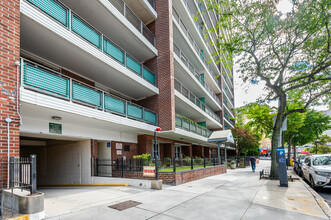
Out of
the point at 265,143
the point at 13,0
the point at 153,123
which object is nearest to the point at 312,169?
the point at 153,123

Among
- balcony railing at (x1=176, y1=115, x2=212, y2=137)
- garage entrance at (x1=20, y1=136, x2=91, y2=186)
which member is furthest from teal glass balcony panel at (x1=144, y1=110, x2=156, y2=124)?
garage entrance at (x1=20, y1=136, x2=91, y2=186)

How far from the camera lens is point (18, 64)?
6395mm

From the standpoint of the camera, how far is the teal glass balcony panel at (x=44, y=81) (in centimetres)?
695

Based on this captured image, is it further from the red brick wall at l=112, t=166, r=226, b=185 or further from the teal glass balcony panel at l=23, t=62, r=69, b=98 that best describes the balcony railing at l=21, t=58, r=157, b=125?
the red brick wall at l=112, t=166, r=226, b=185

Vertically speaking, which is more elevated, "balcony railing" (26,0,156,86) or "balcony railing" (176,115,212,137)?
"balcony railing" (26,0,156,86)

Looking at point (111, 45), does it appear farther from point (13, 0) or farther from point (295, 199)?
point (295, 199)

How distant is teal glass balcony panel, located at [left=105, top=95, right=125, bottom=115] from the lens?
1070 centimetres

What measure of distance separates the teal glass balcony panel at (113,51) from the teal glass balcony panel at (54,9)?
7.89ft

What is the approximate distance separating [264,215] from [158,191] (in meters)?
4.67

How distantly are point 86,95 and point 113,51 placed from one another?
3.31m

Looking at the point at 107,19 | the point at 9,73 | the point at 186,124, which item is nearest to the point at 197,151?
the point at 186,124

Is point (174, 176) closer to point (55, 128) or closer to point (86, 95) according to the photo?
point (86, 95)

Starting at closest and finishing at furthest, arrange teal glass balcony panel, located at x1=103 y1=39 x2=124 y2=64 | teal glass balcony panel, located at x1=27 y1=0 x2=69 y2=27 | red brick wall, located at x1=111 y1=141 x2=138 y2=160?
teal glass balcony panel, located at x1=27 y1=0 x2=69 y2=27 → teal glass balcony panel, located at x1=103 y1=39 x2=124 y2=64 → red brick wall, located at x1=111 y1=141 x2=138 y2=160

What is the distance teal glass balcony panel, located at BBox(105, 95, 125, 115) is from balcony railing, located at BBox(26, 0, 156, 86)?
2.17 metres
